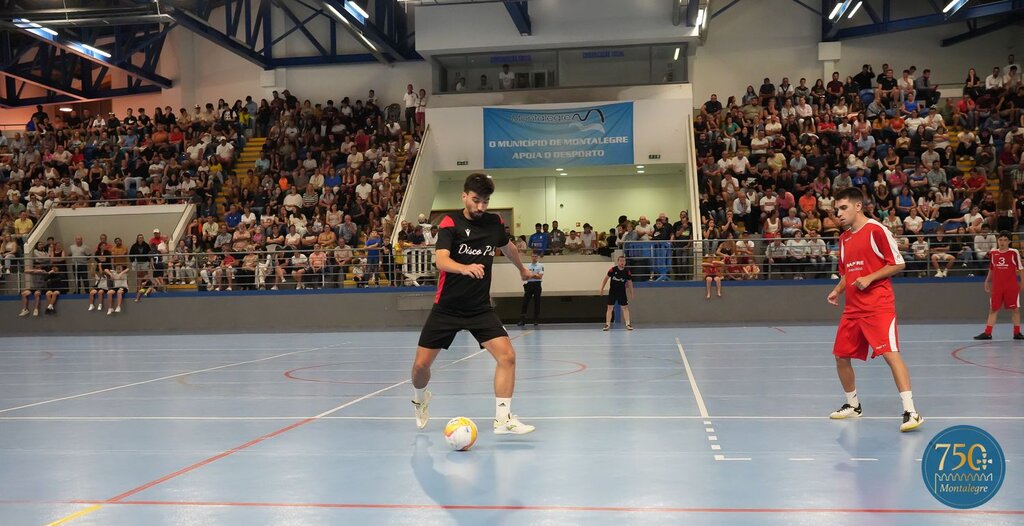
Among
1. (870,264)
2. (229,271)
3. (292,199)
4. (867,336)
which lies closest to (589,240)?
(292,199)

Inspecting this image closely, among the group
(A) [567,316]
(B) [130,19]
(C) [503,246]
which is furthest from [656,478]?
(B) [130,19]

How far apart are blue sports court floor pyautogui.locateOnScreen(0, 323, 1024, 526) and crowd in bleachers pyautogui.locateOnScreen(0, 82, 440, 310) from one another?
10.9 metres

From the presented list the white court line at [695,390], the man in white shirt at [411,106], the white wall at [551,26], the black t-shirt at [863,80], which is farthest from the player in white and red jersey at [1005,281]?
the man in white shirt at [411,106]

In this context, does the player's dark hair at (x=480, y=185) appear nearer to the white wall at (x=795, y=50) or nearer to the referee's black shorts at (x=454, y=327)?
the referee's black shorts at (x=454, y=327)

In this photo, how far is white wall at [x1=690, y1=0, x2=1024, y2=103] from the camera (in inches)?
1164

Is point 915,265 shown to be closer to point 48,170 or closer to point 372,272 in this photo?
point 372,272

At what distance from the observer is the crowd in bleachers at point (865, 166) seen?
2108cm

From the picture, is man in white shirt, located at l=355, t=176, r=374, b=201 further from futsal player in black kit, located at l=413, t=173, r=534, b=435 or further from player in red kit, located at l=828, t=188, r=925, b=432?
player in red kit, located at l=828, t=188, r=925, b=432

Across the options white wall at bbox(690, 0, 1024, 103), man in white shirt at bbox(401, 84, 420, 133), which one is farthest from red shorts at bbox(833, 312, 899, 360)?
man in white shirt at bbox(401, 84, 420, 133)

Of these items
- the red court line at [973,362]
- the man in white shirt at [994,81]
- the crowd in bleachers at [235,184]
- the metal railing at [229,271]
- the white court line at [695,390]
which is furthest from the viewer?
the man in white shirt at [994,81]

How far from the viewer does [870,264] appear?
7074 mm

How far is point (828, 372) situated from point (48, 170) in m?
28.5

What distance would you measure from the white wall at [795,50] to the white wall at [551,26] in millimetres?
3204

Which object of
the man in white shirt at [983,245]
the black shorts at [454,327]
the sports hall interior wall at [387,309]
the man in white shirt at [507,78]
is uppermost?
the man in white shirt at [507,78]
